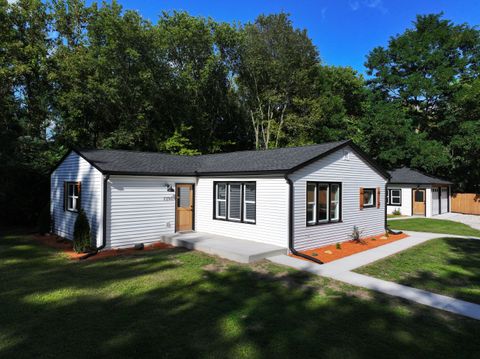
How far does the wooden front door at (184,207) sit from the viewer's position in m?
12.4

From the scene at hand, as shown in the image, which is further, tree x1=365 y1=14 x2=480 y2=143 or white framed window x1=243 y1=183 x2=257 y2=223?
tree x1=365 y1=14 x2=480 y2=143

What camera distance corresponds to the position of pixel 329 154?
37.1ft

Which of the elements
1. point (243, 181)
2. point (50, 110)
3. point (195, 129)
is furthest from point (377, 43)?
point (50, 110)

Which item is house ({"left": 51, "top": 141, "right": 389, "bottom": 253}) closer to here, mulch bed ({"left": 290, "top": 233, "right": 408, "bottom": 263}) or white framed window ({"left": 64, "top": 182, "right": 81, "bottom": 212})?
white framed window ({"left": 64, "top": 182, "right": 81, "bottom": 212})

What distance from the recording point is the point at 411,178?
2534 centimetres

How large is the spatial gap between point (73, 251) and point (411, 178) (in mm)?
25180

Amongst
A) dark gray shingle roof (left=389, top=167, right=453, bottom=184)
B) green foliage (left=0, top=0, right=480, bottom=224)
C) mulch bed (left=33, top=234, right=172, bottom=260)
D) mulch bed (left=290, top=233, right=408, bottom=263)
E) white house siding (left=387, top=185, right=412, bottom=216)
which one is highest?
green foliage (left=0, top=0, right=480, bottom=224)

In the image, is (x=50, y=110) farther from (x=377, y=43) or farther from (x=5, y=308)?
(x=377, y=43)

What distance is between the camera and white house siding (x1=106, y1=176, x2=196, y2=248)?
1048 cm

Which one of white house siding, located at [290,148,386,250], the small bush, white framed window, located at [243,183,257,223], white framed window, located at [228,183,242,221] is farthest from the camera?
the small bush

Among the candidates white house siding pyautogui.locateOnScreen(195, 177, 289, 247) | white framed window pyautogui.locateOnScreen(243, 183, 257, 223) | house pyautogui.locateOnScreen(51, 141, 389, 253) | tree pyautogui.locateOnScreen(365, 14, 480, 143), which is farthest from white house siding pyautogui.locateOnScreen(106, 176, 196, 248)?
tree pyautogui.locateOnScreen(365, 14, 480, 143)

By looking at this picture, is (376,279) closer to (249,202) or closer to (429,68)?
(249,202)

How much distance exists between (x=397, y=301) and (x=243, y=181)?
6417 millimetres

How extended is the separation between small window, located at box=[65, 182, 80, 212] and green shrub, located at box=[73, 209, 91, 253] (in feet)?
5.51
